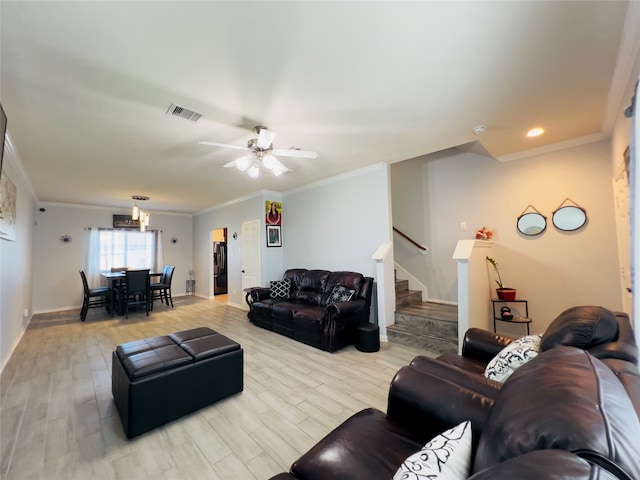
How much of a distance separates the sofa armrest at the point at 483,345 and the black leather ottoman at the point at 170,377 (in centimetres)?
206

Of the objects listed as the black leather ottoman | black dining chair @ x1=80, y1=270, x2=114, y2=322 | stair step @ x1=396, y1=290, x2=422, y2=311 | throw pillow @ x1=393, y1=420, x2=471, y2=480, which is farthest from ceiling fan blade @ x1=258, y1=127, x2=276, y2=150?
black dining chair @ x1=80, y1=270, x2=114, y2=322

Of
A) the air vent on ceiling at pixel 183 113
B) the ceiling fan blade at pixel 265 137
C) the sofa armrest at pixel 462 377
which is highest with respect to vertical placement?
the air vent on ceiling at pixel 183 113

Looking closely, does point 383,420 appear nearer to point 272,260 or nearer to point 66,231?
point 272,260

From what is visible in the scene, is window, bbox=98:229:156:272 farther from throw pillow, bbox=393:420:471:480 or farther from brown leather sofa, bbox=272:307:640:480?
throw pillow, bbox=393:420:471:480

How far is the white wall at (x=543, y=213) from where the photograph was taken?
10.5 ft

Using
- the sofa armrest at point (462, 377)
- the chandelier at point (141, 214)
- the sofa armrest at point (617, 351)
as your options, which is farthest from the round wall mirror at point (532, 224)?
the chandelier at point (141, 214)

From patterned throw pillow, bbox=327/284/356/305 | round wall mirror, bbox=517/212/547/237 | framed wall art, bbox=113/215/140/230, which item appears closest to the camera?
round wall mirror, bbox=517/212/547/237

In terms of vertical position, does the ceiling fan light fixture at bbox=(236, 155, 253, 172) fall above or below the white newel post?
above

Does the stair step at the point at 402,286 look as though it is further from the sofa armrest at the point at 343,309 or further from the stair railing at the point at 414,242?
the sofa armrest at the point at 343,309

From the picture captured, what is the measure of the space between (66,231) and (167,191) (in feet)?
10.9

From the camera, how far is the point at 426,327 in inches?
141

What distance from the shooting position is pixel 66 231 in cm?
637

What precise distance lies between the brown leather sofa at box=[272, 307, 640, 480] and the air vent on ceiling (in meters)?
2.73

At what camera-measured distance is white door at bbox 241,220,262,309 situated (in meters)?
5.61
